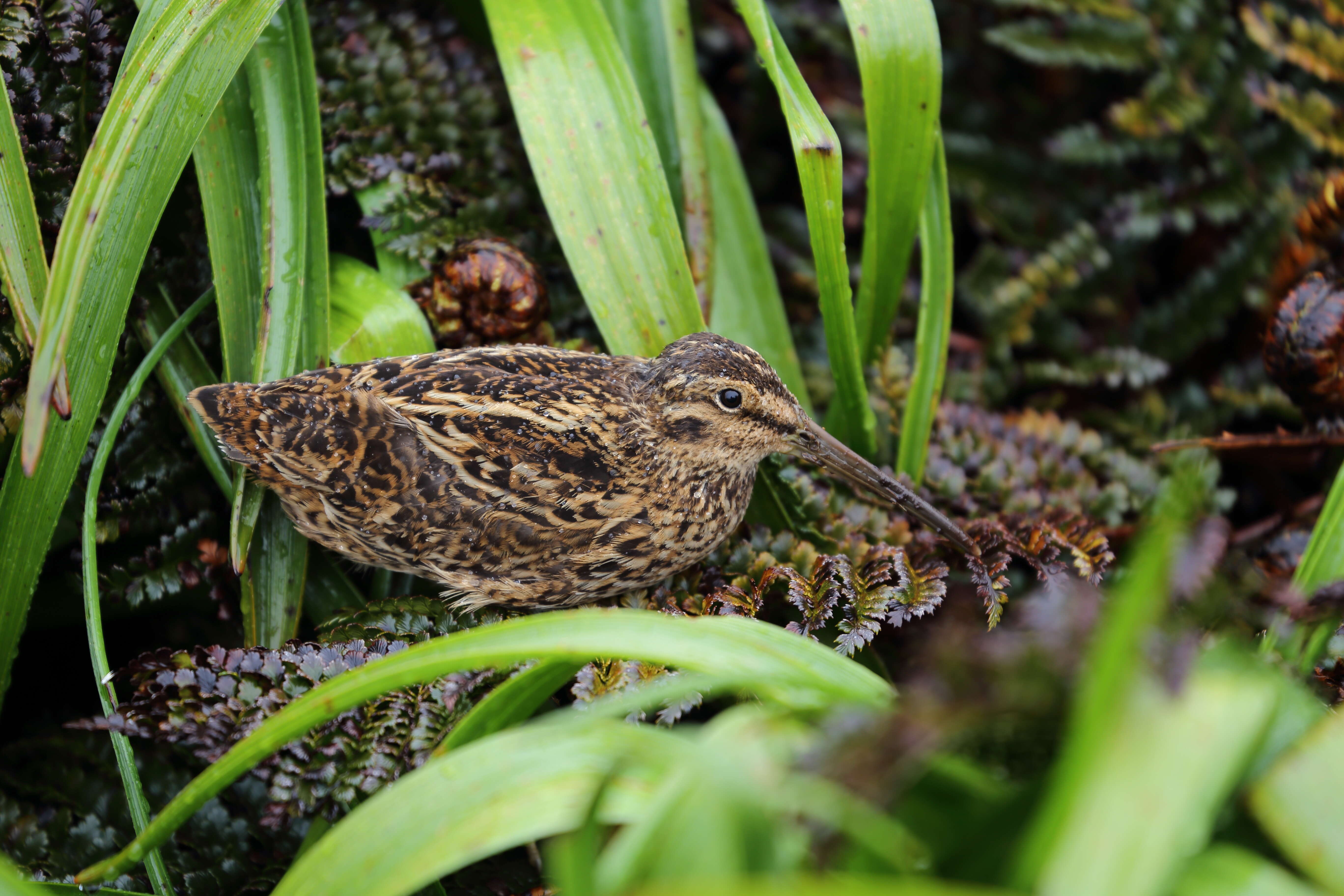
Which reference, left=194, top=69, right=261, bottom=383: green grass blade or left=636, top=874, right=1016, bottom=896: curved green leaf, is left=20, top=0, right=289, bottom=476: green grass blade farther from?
left=636, top=874, right=1016, bottom=896: curved green leaf

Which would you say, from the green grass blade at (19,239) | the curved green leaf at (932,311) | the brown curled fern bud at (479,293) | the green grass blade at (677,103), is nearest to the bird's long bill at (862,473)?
the curved green leaf at (932,311)

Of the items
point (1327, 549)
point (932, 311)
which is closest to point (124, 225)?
point (932, 311)

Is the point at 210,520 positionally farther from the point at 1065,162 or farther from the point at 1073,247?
the point at 1065,162

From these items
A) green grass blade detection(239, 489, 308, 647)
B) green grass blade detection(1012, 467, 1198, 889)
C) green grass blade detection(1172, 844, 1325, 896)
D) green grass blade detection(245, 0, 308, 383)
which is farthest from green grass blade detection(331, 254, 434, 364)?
green grass blade detection(1172, 844, 1325, 896)

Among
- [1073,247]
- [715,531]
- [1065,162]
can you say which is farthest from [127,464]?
[1065,162]

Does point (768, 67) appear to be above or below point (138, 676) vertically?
above

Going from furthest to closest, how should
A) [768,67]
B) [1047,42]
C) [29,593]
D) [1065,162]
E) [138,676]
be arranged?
[1065,162] → [1047,42] → [768,67] → [29,593] → [138,676]
